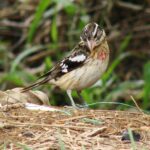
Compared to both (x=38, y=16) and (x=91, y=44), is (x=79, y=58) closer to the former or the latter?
(x=91, y=44)

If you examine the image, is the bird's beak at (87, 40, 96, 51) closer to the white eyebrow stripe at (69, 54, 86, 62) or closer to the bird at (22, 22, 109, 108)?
the bird at (22, 22, 109, 108)

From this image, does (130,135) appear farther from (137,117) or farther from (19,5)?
(19,5)

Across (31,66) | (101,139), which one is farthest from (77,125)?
(31,66)

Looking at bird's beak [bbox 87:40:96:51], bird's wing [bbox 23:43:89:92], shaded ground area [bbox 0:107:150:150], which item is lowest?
shaded ground area [bbox 0:107:150:150]

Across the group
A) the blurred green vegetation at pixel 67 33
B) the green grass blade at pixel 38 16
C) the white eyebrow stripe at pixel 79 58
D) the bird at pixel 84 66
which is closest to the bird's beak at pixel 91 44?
the bird at pixel 84 66

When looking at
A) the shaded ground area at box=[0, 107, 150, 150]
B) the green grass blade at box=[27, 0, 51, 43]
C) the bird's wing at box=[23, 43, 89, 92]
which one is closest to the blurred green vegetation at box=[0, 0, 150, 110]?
the green grass blade at box=[27, 0, 51, 43]

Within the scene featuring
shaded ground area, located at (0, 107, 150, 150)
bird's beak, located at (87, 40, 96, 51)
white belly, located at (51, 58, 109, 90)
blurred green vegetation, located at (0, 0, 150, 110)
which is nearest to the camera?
shaded ground area, located at (0, 107, 150, 150)
